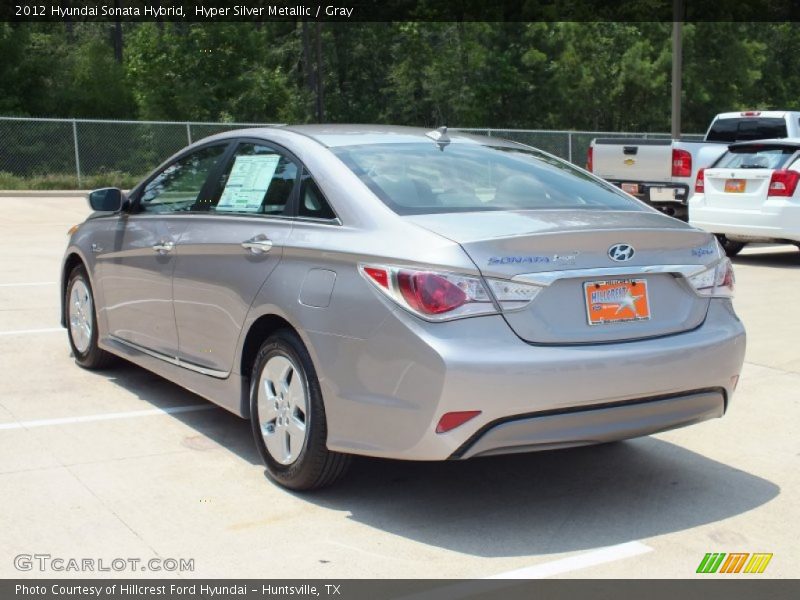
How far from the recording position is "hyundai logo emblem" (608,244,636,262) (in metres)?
4.42

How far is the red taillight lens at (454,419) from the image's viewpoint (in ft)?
13.4

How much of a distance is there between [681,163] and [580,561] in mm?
13023

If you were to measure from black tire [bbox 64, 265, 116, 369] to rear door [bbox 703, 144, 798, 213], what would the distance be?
9.01 metres

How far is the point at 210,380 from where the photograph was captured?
5418 millimetres

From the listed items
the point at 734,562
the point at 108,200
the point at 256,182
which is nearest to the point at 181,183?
the point at 108,200

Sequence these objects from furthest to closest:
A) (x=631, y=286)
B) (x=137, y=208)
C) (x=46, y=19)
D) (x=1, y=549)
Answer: (x=46, y=19)
(x=137, y=208)
(x=631, y=286)
(x=1, y=549)

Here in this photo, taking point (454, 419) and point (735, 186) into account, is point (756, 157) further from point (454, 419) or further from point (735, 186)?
point (454, 419)

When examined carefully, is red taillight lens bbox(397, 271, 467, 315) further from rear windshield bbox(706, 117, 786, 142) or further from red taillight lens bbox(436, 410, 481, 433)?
rear windshield bbox(706, 117, 786, 142)

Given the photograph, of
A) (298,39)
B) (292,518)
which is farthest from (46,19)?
(292,518)

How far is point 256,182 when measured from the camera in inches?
213

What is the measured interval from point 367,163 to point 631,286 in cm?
138

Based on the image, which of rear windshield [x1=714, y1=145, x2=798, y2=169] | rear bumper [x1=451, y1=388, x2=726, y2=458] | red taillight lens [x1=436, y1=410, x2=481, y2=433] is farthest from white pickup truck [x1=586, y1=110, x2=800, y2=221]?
red taillight lens [x1=436, y1=410, x2=481, y2=433]

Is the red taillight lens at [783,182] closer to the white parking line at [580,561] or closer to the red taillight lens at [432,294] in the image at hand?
the white parking line at [580,561]
